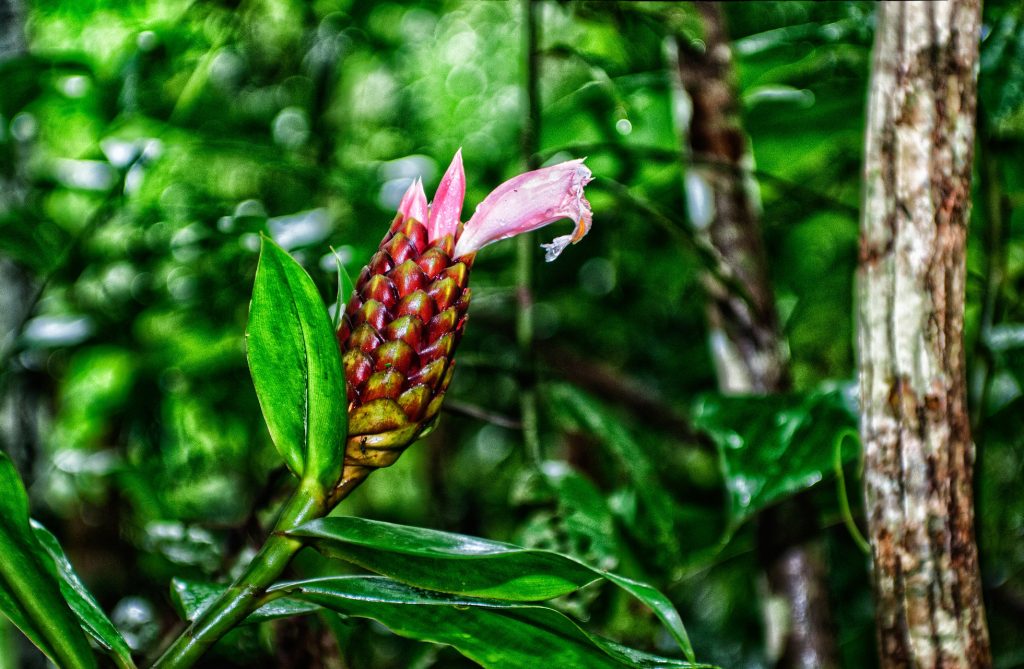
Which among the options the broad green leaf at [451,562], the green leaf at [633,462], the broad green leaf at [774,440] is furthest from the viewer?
the green leaf at [633,462]

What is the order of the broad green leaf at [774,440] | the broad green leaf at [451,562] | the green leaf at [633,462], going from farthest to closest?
1. the green leaf at [633,462]
2. the broad green leaf at [774,440]
3. the broad green leaf at [451,562]

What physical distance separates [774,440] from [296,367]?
0.34 m

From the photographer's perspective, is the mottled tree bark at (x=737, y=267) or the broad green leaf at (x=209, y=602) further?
the mottled tree bark at (x=737, y=267)

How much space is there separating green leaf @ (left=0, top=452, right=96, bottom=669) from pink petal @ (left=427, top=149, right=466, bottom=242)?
21 centimetres

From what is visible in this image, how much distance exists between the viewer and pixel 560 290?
1.37 m

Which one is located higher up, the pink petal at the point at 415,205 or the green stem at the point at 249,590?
the pink petal at the point at 415,205

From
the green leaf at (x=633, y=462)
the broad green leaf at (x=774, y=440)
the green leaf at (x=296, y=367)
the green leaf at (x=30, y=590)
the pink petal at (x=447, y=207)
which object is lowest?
the green leaf at (x=633, y=462)

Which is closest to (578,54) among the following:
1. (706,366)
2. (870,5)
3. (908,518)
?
(870,5)

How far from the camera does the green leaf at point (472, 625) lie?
1.13 feet

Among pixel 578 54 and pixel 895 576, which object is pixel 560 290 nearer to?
pixel 578 54

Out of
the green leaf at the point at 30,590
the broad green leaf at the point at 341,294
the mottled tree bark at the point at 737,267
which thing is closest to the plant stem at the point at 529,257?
the mottled tree bark at the point at 737,267

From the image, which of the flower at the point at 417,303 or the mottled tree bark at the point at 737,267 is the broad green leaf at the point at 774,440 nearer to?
the mottled tree bark at the point at 737,267

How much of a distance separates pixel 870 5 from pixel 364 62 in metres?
1.00

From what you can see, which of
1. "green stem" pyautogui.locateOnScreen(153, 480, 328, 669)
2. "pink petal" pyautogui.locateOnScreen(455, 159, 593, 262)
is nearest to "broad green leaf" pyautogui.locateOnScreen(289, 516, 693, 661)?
"green stem" pyautogui.locateOnScreen(153, 480, 328, 669)
